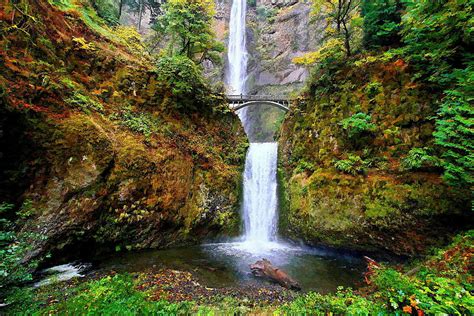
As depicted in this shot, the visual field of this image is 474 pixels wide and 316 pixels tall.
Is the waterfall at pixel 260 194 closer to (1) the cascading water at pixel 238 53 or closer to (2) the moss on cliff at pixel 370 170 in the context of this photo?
(2) the moss on cliff at pixel 370 170

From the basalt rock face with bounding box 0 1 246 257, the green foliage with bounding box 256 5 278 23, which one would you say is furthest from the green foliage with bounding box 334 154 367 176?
the green foliage with bounding box 256 5 278 23

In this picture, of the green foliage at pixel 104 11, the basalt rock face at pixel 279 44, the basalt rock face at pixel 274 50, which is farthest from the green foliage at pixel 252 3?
the green foliage at pixel 104 11

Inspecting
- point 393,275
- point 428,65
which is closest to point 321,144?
point 428,65

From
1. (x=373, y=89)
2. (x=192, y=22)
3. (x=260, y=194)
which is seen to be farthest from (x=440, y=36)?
(x=192, y=22)

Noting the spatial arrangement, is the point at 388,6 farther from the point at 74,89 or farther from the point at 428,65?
the point at 74,89

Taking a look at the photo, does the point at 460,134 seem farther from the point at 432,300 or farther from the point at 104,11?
the point at 104,11

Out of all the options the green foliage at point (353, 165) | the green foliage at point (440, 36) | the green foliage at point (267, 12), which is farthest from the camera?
the green foliage at point (267, 12)
